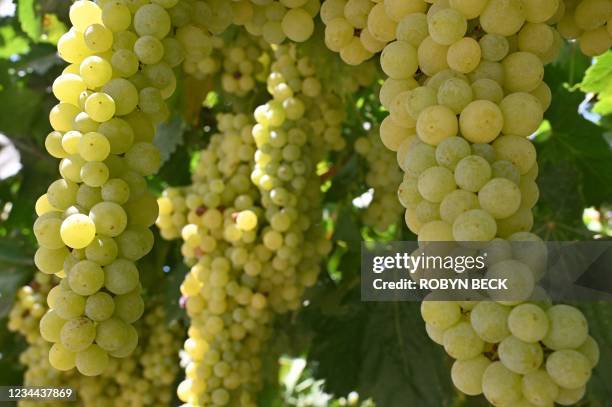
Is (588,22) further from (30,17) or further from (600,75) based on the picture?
(30,17)

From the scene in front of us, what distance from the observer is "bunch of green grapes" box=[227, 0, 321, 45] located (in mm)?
748

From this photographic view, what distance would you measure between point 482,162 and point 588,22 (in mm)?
307

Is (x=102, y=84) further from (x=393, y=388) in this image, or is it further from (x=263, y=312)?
(x=393, y=388)

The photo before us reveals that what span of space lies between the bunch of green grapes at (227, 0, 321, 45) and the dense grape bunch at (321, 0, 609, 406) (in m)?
0.14

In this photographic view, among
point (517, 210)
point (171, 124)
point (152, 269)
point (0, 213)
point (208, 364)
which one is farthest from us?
point (0, 213)

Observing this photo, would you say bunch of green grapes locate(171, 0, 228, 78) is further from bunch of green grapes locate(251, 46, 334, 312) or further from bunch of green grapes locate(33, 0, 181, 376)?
bunch of green grapes locate(251, 46, 334, 312)

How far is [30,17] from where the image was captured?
132cm

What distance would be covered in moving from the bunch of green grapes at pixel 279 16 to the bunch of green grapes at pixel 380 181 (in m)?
0.50

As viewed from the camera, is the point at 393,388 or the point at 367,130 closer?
the point at 393,388

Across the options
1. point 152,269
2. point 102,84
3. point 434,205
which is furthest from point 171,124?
point 434,205

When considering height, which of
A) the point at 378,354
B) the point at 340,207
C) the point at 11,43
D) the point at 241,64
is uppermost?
the point at 241,64

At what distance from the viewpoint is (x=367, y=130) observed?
56.5 inches

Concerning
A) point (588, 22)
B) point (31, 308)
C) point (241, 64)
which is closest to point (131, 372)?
point (31, 308)

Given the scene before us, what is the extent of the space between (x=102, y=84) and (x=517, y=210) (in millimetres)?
336
